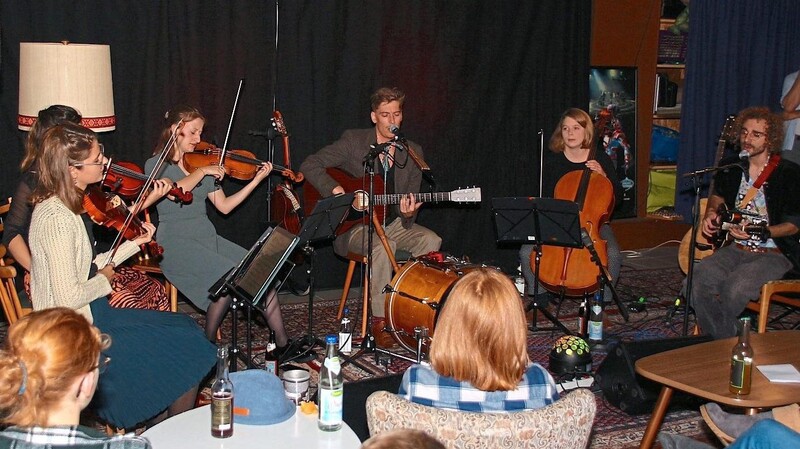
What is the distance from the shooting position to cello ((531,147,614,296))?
546 cm

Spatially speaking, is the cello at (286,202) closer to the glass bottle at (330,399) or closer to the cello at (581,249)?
the cello at (581,249)

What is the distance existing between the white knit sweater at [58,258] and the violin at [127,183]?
1007mm

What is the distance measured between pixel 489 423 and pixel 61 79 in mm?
3473

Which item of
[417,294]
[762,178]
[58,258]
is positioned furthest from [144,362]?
[762,178]

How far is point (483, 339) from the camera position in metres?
2.47

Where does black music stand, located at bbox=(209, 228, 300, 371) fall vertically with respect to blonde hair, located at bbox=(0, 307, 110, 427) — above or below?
below

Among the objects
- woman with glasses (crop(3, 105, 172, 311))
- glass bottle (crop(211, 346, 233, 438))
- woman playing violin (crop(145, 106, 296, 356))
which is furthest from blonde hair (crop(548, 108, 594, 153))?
glass bottle (crop(211, 346, 233, 438))

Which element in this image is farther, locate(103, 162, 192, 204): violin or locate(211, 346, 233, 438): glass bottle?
locate(103, 162, 192, 204): violin

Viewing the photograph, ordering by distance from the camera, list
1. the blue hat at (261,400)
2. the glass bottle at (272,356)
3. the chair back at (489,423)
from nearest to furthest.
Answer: the chair back at (489,423) < the blue hat at (261,400) < the glass bottle at (272,356)

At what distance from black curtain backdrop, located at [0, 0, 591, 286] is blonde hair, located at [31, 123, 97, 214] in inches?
82.5

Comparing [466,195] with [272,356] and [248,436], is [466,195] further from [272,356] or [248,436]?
[248,436]

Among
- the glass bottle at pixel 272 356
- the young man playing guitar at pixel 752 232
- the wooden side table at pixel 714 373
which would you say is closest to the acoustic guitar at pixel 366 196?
the glass bottle at pixel 272 356

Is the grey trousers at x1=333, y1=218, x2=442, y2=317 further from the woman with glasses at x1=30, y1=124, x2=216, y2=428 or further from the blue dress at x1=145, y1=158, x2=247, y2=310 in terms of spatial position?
the woman with glasses at x1=30, y1=124, x2=216, y2=428

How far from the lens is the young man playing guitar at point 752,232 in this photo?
203 inches
